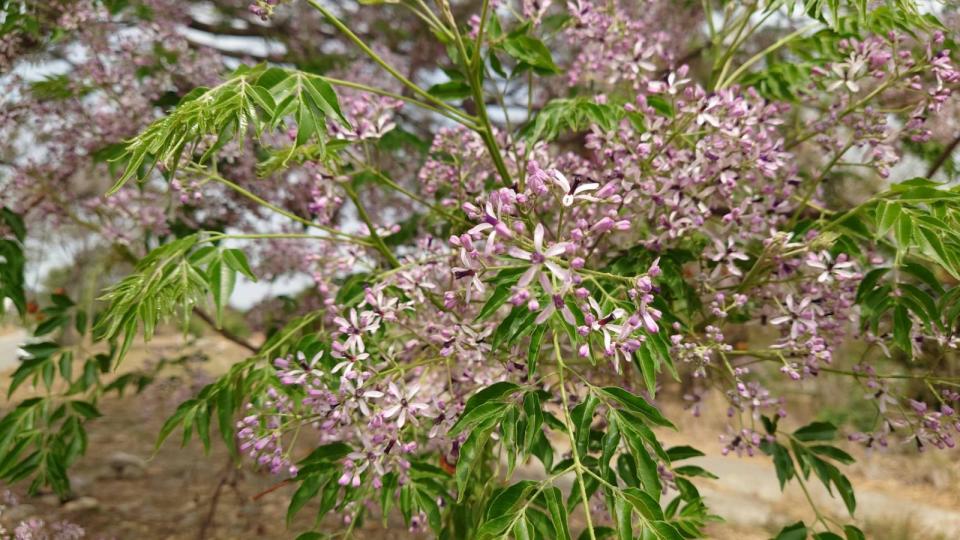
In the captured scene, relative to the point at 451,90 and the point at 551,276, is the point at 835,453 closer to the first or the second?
the point at 551,276

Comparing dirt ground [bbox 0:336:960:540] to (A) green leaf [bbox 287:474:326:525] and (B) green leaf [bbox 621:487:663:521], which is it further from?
(B) green leaf [bbox 621:487:663:521]

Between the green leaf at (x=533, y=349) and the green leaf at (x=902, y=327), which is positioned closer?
the green leaf at (x=533, y=349)

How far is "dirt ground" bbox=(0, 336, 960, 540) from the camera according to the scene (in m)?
3.66

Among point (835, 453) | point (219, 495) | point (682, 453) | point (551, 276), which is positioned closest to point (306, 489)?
point (551, 276)

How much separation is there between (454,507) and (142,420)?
17.7 feet

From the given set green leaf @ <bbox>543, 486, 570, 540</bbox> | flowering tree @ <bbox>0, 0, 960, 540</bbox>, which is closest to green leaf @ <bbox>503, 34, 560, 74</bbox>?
flowering tree @ <bbox>0, 0, 960, 540</bbox>

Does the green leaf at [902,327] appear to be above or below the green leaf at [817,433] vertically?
above

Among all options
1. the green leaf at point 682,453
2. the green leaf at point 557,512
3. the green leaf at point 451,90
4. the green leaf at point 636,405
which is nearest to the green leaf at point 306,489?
the green leaf at point 557,512

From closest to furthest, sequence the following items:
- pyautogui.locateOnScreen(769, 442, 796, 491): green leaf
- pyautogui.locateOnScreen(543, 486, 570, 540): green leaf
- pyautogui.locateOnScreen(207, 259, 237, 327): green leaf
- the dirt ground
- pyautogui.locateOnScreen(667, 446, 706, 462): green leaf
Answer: pyautogui.locateOnScreen(543, 486, 570, 540): green leaf < pyautogui.locateOnScreen(207, 259, 237, 327): green leaf < pyautogui.locateOnScreen(667, 446, 706, 462): green leaf < pyautogui.locateOnScreen(769, 442, 796, 491): green leaf < the dirt ground

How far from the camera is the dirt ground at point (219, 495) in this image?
366cm

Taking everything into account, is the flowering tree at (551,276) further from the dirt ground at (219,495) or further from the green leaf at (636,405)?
the dirt ground at (219,495)

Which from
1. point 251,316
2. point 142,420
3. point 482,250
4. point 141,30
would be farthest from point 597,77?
point 142,420

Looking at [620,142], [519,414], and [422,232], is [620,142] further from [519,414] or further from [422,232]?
[422,232]

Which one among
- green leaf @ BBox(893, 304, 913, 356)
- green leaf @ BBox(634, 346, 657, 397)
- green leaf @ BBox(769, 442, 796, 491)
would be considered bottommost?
green leaf @ BBox(769, 442, 796, 491)
